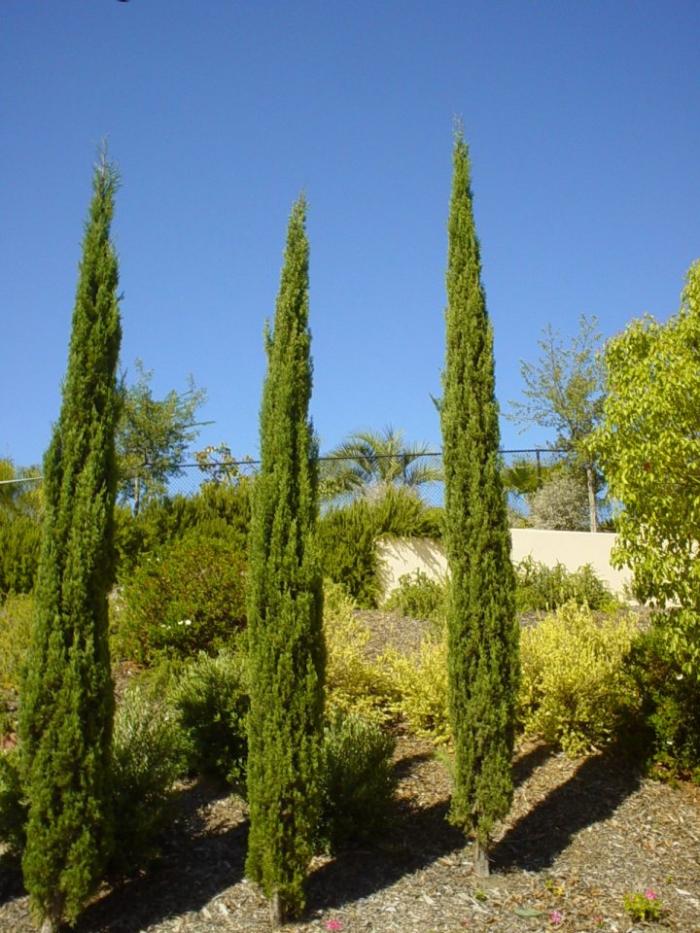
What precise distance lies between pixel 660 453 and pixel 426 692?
2920mm

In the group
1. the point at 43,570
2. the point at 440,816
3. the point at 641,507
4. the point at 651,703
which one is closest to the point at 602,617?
the point at 651,703

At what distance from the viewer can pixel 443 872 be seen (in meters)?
5.60

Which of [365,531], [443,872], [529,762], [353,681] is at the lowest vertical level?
[443,872]

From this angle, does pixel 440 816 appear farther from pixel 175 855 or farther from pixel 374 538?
pixel 374 538

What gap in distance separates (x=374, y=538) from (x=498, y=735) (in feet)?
26.1

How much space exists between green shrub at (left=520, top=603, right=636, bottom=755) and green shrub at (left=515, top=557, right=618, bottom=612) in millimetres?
3644

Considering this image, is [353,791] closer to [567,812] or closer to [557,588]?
[567,812]

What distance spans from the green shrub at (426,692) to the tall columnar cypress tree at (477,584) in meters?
1.58

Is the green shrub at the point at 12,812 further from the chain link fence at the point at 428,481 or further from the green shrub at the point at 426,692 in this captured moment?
the chain link fence at the point at 428,481

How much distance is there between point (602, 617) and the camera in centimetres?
1122

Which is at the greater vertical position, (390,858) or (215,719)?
(215,719)

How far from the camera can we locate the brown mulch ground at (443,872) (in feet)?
16.5

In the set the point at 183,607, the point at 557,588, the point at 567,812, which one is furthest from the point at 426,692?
the point at 557,588

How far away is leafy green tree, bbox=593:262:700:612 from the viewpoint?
21.4 feet
